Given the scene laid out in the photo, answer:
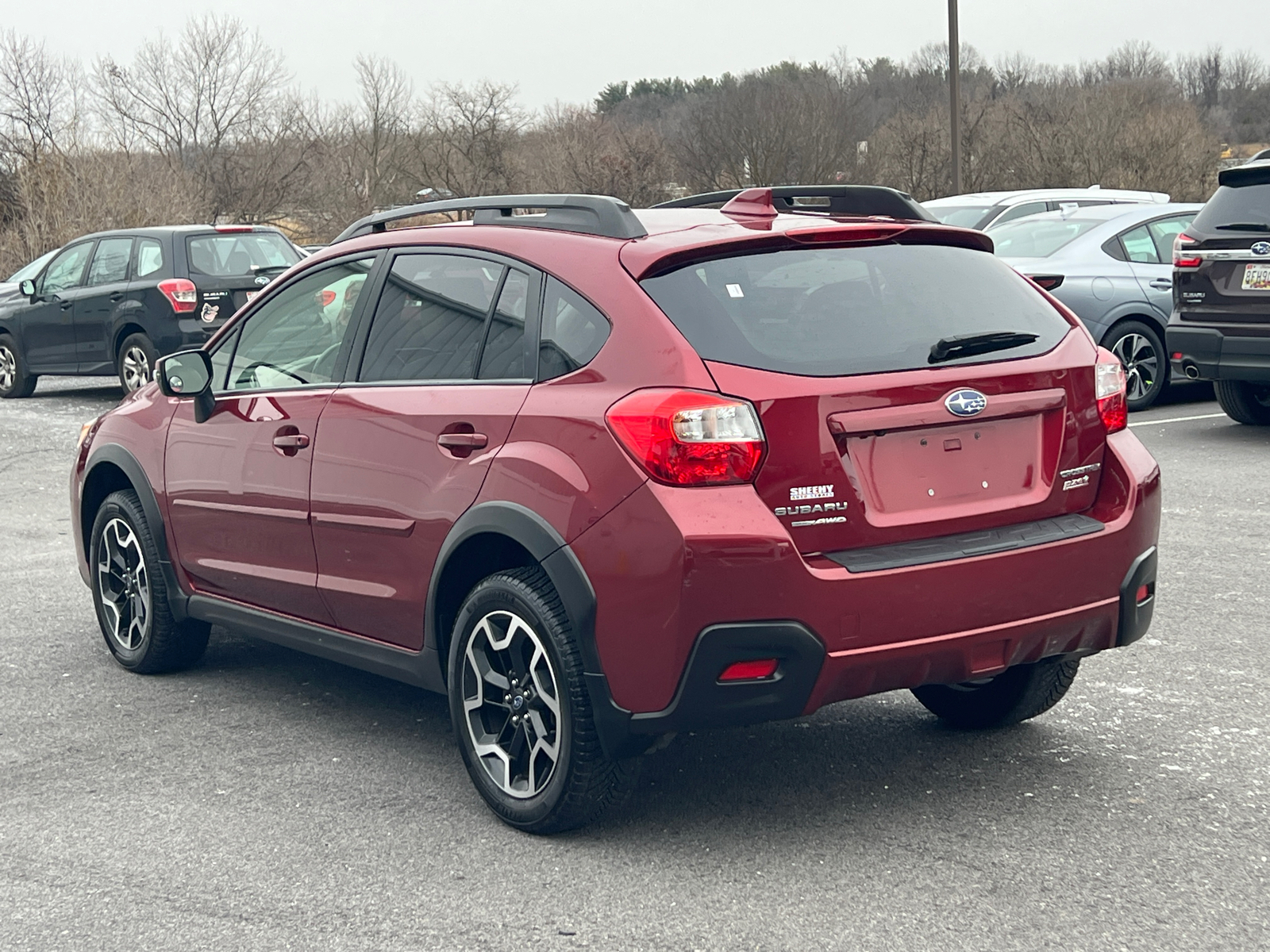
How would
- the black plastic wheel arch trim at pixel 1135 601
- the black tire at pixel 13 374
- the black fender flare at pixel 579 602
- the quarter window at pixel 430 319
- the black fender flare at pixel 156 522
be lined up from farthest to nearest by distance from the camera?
1. the black tire at pixel 13 374
2. the black fender flare at pixel 156 522
3. the quarter window at pixel 430 319
4. the black plastic wheel arch trim at pixel 1135 601
5. the black fender flare at pixel 579 602

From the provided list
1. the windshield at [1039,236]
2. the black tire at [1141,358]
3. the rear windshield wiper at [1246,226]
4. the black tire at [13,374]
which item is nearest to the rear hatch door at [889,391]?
the rear windshield wiper at [1246,226]

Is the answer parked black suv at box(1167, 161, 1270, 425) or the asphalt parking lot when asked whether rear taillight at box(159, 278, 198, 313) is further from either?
the asphalt parking lot

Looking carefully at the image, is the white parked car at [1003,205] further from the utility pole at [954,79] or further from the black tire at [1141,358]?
the utility pole at [954,79]

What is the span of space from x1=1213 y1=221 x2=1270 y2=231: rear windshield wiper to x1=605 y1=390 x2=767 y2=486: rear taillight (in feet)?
26.4

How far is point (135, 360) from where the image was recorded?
51.7 ft

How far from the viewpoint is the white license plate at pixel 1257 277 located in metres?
10.3

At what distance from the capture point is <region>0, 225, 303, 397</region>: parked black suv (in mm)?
15367

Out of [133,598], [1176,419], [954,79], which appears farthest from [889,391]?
[954,79]

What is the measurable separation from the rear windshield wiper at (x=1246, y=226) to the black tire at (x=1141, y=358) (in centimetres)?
219

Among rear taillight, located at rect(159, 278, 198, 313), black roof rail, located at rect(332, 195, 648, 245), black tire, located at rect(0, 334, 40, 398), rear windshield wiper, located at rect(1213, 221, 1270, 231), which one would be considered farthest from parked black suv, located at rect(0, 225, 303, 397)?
black roof rail, located at rect(332, 195, 648, 245)

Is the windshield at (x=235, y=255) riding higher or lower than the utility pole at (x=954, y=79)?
lower

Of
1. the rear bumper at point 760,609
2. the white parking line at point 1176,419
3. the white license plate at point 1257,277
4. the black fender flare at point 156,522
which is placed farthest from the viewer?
the white parking line at point 1176,419

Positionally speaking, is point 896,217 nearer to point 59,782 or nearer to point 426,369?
point 426,369

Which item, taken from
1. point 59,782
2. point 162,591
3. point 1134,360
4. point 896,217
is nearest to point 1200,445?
point 1134,360
